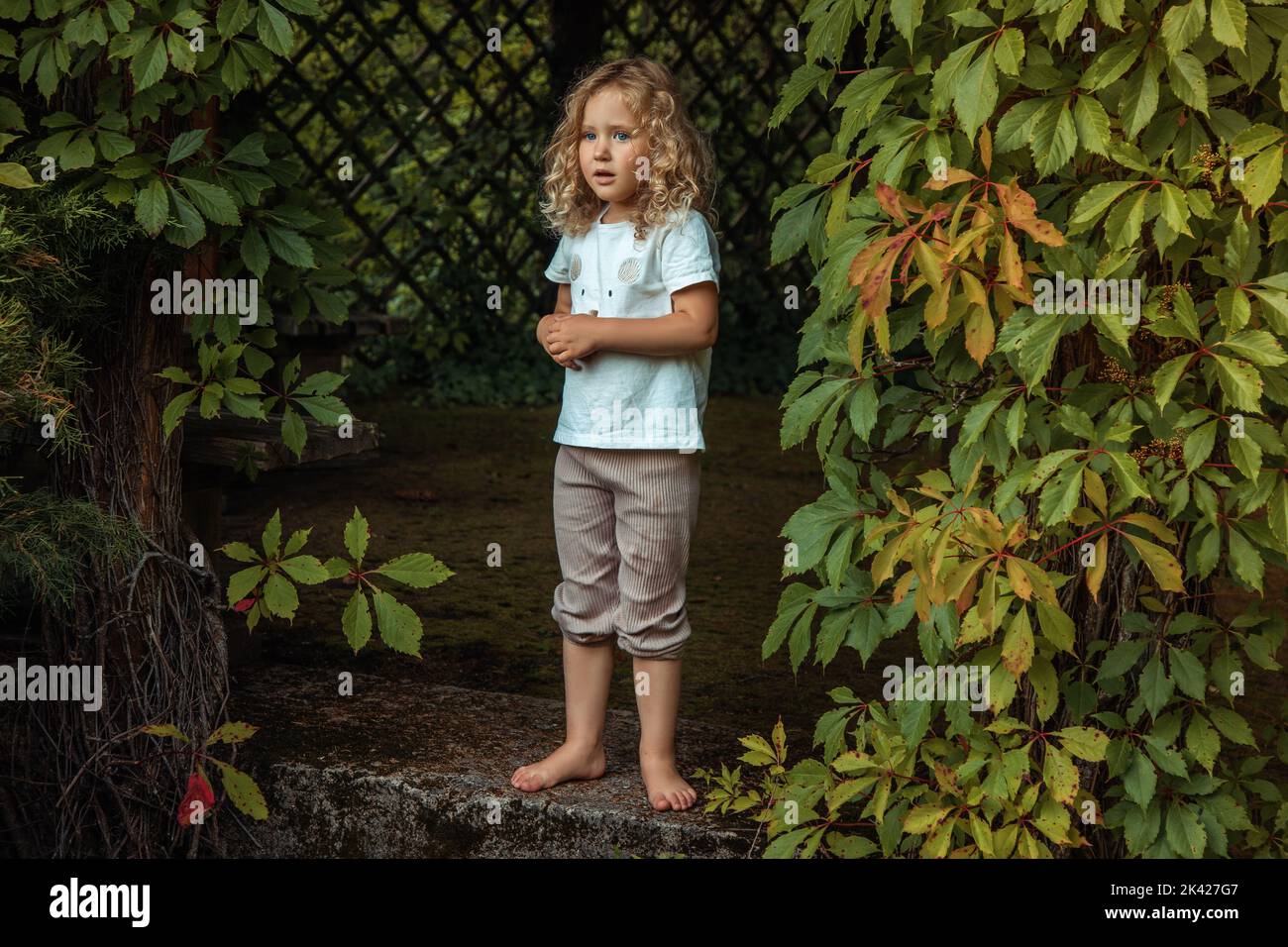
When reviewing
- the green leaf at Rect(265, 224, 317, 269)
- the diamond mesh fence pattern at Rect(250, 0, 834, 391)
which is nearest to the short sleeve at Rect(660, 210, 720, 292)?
the green leaf at Rect(265, 224, 317, 269)

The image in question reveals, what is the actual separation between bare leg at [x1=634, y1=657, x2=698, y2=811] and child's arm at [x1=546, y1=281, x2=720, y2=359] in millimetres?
434

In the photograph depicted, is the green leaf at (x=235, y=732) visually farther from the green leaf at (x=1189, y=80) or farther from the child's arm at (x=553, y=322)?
the green leaf at (x=1189, y=80)

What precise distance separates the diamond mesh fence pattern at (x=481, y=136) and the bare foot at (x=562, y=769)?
3936mm

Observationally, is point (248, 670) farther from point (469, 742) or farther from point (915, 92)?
point (915, 92)

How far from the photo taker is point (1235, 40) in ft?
4.23

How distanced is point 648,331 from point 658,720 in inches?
21.1

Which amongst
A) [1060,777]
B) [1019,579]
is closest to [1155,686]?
[1060,777]

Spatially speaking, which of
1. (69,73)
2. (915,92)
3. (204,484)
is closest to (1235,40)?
(915,92)

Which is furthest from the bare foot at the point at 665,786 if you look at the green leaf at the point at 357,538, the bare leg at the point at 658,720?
the green leaf at the point at 357,538

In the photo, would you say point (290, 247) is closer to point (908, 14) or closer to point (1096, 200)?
point (908, 14)

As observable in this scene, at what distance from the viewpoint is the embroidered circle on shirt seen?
1933mm

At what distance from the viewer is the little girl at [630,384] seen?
1907mm

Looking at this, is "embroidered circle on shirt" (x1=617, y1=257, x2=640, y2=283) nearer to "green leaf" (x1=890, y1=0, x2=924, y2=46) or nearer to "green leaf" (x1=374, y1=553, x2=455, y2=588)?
"green leaf" (x1=374, y1=553, x2=455, y2=588)
